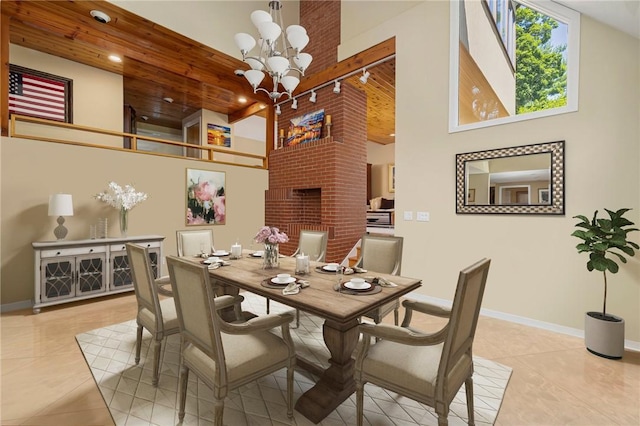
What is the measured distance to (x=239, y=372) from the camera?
59.2 inches

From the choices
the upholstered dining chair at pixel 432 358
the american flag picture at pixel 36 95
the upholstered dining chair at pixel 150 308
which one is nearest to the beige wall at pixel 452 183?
the american flag picture at pixel 36 95

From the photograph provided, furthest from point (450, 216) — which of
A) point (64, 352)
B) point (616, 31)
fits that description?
point (64, 352)

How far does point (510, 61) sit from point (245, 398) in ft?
15.0

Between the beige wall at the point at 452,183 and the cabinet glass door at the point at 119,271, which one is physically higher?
the beige wall at the point at 452,183

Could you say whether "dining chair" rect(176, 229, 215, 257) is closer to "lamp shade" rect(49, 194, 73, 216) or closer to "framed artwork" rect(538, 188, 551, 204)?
"lamp shade" rect(49, 194, 73, 216)

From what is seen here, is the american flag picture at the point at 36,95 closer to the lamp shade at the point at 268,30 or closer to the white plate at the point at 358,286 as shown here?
the lamp shade at the point at 268,30

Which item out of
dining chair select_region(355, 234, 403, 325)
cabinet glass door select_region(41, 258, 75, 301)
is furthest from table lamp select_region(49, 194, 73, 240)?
dining chair select_region(355, 234, 403, 325)

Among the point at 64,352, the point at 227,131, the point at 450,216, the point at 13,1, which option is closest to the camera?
the point at 64,352

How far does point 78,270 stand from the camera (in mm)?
3588

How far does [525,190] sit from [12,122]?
6010 mm

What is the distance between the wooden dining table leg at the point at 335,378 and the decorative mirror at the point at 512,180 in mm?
2400

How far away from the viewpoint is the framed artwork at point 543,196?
119 inches

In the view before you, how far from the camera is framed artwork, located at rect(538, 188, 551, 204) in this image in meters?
3.02

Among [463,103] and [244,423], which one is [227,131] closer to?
[463,103]
